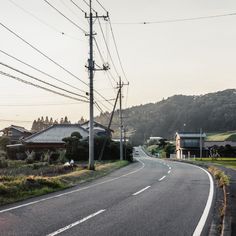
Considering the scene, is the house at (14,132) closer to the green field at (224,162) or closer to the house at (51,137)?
the house at (51,137)

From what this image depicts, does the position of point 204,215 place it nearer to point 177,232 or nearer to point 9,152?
point 177,232

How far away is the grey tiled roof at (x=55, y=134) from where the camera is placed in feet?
227

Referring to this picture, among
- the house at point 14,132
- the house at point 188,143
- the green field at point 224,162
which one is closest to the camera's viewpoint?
the green field at point 224,162

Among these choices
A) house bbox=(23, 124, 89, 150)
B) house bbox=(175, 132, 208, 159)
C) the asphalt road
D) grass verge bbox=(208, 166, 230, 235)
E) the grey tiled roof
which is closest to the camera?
the asphalt road

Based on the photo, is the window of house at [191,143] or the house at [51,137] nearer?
the house at [51,137]

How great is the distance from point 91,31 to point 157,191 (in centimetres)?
1928

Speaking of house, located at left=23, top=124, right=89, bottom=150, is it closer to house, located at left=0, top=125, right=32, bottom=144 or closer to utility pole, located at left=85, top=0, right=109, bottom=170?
house, located at left=0, top=125, right=32, bottom=144

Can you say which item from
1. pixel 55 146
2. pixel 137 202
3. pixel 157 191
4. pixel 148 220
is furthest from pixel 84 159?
pixel 148 220

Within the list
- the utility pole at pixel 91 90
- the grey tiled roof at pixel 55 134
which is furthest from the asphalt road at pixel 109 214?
the grey tiled roof at pixel 55 134

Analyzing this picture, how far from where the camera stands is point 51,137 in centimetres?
7081

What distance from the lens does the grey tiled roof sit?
227 ft

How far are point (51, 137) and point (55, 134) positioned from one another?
146 cm

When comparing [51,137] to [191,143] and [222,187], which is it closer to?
[191,143]

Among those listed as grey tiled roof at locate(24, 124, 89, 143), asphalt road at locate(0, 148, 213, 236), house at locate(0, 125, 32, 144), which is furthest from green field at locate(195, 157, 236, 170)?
house at locate(0, 125, 32, 144)
